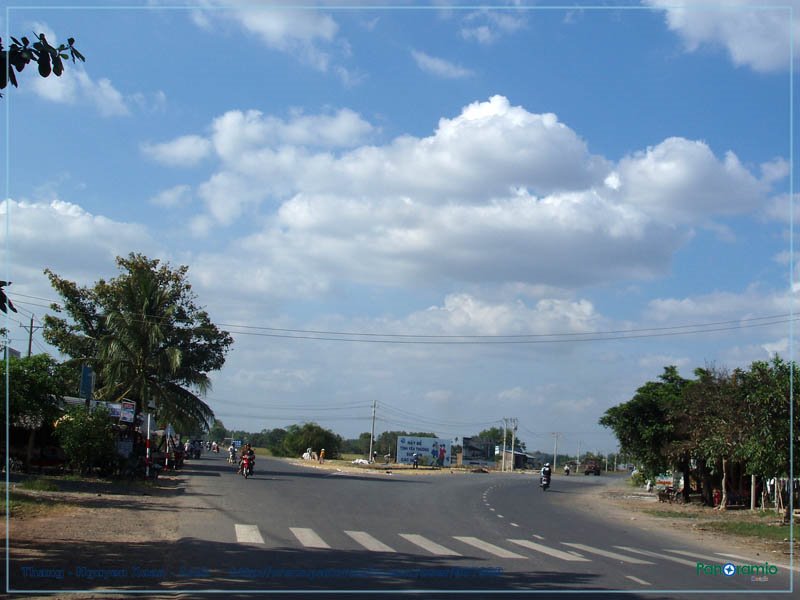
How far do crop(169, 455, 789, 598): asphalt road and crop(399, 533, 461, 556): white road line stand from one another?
0.03 metres

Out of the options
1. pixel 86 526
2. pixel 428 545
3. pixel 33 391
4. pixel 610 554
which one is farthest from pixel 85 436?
pixel 610 554

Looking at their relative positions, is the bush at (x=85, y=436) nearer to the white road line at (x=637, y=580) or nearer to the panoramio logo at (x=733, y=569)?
the panoramio logo at (x=733, y=569)

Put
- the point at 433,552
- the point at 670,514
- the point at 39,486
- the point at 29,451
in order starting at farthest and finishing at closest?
the point at 670,514 → the point at 29,451 → the point at 39,486 → the point at 433,552

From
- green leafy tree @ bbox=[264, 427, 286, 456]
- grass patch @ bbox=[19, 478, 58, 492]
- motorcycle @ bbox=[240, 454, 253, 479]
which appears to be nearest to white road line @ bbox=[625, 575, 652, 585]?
grass patch @ bbox=[19, 478, 58, 492]

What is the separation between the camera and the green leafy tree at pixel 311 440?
101688 mm

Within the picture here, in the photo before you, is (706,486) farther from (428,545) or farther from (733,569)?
(428,545)

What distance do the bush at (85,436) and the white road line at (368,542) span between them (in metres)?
15.6

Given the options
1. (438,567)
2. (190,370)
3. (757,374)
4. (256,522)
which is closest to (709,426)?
(757,374)

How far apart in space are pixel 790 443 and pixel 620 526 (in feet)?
18.0

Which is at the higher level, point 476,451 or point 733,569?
point 733,569

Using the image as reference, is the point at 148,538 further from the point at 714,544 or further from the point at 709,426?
the point at 709,426

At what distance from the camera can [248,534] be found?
51.8 feet

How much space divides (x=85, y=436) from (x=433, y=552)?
18852 mm

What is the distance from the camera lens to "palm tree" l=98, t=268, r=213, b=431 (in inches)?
1596
